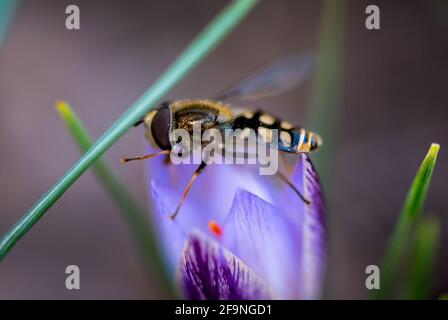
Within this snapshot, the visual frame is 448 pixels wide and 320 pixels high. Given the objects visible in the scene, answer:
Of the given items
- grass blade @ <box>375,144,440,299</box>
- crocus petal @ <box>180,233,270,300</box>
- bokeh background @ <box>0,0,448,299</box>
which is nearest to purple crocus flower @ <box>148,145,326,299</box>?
crocus petal @ <box>180,233,270,300</box>

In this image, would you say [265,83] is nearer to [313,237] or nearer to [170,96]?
[313,237]

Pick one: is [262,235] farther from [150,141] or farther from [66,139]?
[66,139]

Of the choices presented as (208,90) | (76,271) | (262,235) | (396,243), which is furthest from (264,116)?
(208,90)

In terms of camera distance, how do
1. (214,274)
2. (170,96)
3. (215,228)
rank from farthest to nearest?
1. (170,96)
2. (215,228)
3. (214,274)

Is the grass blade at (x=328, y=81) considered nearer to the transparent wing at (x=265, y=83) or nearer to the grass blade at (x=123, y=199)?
the transparent wing at (x=265, y=83)

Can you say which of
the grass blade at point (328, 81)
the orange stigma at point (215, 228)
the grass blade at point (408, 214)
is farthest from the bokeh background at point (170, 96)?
the orange stigma at point (215, 228)

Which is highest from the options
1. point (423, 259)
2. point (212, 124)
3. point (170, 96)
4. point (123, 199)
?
point (170, 96)

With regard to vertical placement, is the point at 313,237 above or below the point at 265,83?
below

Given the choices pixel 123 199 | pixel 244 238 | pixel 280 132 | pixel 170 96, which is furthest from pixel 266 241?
pixel 170 96
